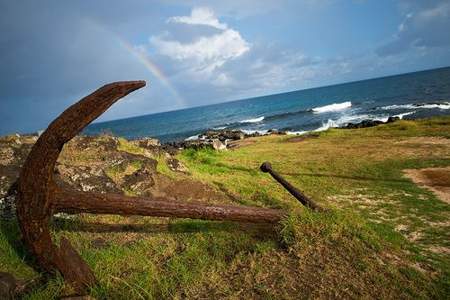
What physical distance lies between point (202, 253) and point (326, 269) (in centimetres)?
162

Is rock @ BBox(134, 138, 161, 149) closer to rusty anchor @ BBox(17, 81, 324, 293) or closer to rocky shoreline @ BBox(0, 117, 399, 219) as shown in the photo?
rocky shoreline @ BBox(0, 117, 399, 219)

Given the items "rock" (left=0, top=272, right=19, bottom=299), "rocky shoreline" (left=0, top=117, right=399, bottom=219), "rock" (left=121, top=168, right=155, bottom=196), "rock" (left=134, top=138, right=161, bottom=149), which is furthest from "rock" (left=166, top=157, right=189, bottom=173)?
"rock" (left=0, top=272, right=19, bottom=299)

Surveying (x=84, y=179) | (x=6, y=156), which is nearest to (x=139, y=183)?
(x=84, y=179)

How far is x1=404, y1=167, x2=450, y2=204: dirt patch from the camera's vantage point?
7.30 meters

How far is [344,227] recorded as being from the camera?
4.66m

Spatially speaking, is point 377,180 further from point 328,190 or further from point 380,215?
point 380,215

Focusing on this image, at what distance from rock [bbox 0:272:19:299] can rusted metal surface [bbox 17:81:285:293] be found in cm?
32

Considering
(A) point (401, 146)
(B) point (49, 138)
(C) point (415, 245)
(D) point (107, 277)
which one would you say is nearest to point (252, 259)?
(D) point (107, 277)

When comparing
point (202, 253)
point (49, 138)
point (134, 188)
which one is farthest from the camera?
point (134, 188)

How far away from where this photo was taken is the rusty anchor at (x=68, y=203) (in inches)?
121

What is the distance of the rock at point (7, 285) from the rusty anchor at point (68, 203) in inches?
12.2

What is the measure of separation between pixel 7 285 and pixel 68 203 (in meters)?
0.99

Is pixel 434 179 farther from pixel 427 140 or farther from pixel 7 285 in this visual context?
pixel 7 285

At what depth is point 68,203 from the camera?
3.74 meters
